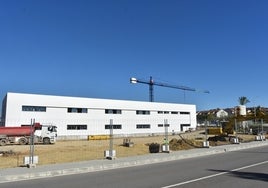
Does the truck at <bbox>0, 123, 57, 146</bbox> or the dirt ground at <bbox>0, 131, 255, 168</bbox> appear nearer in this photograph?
the dirt ground at <bbox>0, 131, 255, 168</bbox>

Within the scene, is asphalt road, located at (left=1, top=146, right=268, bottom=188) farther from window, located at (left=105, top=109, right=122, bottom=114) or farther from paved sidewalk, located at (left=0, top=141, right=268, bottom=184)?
window, located at (left=105, top=109, right=122, bottom=114)

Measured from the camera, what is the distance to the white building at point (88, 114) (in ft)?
181

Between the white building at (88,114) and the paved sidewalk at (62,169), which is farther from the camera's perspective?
the white building at (88,114)

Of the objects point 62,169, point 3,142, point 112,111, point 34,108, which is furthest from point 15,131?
point 62,169

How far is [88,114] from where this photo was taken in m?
64.9

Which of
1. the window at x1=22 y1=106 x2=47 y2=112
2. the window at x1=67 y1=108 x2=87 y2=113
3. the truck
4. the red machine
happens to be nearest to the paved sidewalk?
the truck

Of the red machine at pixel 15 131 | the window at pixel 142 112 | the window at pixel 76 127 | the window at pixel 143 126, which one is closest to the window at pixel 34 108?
the window at pixel 76 127

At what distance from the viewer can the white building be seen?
181 ft

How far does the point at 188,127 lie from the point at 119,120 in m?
24.6

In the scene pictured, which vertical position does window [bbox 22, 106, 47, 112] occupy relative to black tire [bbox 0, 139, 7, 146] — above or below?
above

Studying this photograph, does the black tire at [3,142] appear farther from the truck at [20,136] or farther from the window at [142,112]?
the window at [142,112]

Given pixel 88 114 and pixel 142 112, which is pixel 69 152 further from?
pixel 142 112

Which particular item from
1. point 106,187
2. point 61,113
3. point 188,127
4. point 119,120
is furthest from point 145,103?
point 106,187

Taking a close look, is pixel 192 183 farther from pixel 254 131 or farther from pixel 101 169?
pixel 254 131
